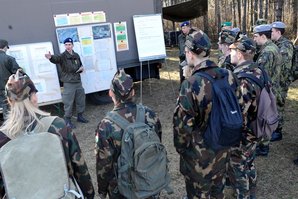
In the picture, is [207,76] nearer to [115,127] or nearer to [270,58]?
[115,127]

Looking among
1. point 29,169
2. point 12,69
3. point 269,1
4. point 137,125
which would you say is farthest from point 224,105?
point 269,1

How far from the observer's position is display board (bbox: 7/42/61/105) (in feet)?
20.7

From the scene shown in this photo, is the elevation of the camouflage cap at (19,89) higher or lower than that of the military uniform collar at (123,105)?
higher

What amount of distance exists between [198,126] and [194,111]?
168mm

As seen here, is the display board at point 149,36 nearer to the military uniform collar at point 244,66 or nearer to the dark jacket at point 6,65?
the dark jacket at point 6,65

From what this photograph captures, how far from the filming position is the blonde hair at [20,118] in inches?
75.5

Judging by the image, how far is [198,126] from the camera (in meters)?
2.61

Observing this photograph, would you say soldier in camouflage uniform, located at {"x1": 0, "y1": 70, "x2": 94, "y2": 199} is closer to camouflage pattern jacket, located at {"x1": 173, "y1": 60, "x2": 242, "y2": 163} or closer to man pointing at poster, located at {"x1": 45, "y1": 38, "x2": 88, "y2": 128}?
camouflage pattern jacket, located at {"x1": 173, "y1": 60, "x2": 242, "y2": 163}

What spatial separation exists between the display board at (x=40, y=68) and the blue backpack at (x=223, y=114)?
15.7 ft

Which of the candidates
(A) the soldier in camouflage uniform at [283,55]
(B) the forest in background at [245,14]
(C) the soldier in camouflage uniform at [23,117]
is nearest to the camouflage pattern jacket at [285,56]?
(A) the soldier in camouflage uniform at [283,55]

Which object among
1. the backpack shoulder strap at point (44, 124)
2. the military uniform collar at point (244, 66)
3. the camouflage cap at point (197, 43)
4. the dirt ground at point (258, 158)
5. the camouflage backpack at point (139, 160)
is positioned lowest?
the dirt ground at point (258, 158)

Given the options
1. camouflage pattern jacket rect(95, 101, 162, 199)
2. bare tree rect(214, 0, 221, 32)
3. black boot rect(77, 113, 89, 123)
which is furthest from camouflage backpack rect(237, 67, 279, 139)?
bare tree rect(214, 0, 221, 32)

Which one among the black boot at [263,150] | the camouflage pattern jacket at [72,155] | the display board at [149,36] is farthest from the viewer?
the display board at [149,36]

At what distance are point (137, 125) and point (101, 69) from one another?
5.00 metres
